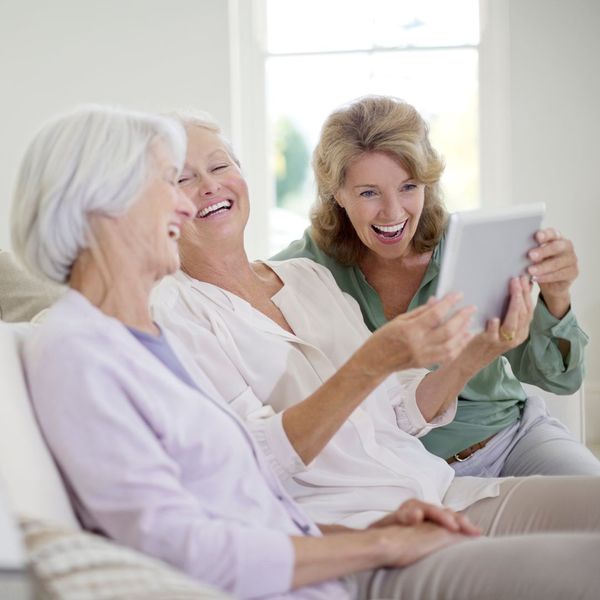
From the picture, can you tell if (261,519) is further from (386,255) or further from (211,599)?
(386,255)

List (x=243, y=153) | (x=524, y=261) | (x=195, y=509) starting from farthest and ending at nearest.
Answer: (x=243, y=153) → (x=524, y=261) → (x=195, y=509)

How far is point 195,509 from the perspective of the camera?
1280 mm

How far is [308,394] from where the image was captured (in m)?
1.94

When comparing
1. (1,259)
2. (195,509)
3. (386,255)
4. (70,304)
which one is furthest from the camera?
(1,259)

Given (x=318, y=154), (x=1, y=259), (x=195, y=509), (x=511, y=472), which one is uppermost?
(x=318, y=154)

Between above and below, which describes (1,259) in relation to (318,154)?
below

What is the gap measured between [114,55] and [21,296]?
223 centimetres

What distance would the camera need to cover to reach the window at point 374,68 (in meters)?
4.73

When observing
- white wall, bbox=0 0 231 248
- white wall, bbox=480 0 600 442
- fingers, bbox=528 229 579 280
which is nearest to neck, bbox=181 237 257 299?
fingers, bbox=528 229 579 280

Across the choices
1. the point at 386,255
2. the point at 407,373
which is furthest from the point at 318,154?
the point at 407,373

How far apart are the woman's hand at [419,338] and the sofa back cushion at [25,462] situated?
569mm

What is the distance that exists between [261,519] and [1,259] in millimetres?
1507

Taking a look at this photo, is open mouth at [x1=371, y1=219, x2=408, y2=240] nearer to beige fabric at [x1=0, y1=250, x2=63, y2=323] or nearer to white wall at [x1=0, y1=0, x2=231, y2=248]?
beige fabric at [x1=0, y1=250, x2=63, y2=323]

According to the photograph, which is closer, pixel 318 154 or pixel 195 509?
pixel 195 509
